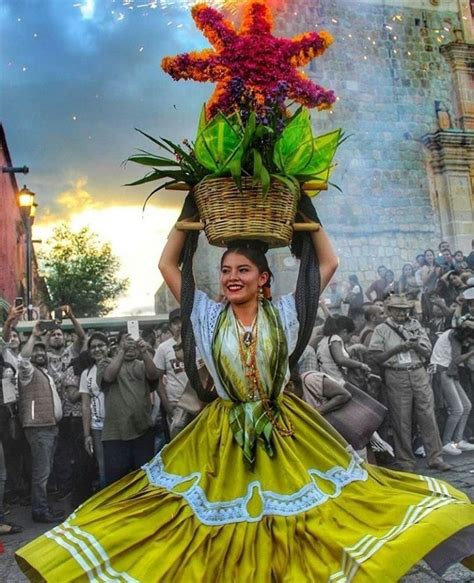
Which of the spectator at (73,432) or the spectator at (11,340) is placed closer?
the spectator at (11,340)

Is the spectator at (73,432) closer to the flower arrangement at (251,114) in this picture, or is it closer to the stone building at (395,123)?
the flower arrangement at (251,114)

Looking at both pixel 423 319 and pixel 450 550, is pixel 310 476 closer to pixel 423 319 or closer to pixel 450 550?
pixel 450 550

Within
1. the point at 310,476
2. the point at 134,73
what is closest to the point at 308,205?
the point at 310,476

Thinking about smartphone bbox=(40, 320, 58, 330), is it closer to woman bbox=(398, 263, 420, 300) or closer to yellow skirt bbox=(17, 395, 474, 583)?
yellow skirt bbox=(17, 395, 474, 583)

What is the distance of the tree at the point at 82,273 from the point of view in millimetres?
7613

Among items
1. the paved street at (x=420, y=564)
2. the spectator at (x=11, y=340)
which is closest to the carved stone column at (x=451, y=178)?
the paved street at (x=420, y=564)

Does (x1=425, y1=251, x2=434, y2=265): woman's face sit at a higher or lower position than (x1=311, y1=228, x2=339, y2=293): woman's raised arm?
lower

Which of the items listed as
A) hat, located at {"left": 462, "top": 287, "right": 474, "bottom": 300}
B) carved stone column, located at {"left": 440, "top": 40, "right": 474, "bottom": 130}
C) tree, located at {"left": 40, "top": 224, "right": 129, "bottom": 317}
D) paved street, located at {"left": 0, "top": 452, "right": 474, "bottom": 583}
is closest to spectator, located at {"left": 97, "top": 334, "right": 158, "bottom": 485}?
paved street, located at {"left": 0, "top": 452, "right": 474, "bottom": 583}

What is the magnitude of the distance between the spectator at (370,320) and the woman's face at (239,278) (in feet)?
14.0

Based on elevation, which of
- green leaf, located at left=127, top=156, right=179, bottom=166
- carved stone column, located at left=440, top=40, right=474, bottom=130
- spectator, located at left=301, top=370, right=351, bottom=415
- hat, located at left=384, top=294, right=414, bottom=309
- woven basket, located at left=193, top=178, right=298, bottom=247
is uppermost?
carved stone column, located at left=440, top=40, right=474, bottom=130

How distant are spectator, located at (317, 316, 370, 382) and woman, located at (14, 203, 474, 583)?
3383mm

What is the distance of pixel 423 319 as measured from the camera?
7.91 metres

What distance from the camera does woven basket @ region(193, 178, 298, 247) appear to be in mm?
2916

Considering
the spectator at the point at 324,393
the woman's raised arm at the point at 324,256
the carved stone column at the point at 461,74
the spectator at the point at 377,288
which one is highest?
the carved stone column at the point at 461,74
